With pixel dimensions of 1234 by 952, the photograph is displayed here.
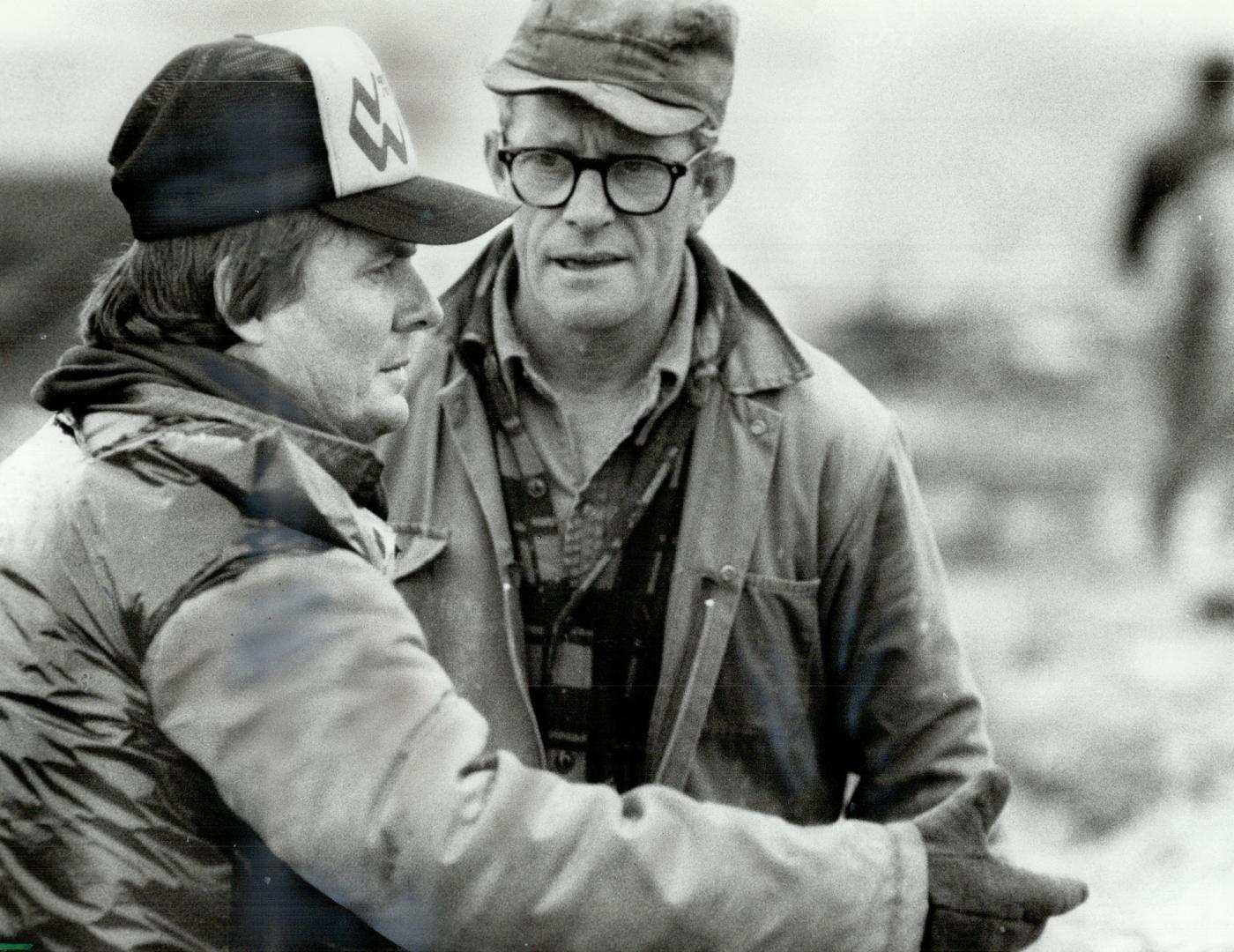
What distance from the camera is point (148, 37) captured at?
8.82 ft

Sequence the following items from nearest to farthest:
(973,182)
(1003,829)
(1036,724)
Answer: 1. (1003,829)
2. (973,182)
3. (1036,724)

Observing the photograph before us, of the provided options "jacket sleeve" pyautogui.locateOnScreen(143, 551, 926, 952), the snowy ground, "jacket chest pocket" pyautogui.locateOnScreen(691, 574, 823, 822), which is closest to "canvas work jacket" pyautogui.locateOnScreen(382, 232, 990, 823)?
"jacket chest pocket" pyautogui.locateOnScreen(691, 574, 823, 822)

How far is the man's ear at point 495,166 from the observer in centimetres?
264

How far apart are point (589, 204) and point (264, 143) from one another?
3.44 feet

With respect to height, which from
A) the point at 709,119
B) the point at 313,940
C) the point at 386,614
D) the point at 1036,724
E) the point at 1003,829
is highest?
the point at 709,119

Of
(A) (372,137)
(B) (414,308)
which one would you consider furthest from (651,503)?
(A) (372,137)

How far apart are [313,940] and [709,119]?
158cm

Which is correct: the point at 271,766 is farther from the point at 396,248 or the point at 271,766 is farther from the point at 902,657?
the point at 902,657

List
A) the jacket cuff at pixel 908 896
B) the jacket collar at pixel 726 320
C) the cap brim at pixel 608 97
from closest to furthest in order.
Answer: the jacket cuff at pixel 908 896 → the cap brim at pixel 608 97 → the jacket collar at pixel 726 320

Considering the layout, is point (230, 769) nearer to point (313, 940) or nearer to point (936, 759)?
point (313, 940)

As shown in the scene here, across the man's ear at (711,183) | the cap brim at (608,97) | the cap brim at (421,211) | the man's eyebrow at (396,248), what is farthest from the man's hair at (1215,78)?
the man's eyebrow at (396,248)

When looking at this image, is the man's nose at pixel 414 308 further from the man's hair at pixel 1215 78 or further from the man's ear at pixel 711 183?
the man's hair at pixel 1215 78

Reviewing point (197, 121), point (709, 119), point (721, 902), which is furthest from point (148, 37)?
point (721, 902)

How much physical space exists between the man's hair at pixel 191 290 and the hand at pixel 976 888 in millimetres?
824
